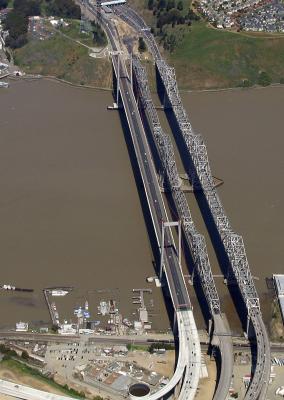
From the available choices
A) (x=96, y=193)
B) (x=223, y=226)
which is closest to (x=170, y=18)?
(x=96, y=193)

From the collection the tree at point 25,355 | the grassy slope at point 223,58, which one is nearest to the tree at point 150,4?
the grassy slope at point 223,58

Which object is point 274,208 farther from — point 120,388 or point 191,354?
point 120,388

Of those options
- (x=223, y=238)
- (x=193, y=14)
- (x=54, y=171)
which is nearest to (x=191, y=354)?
(x=223, y=238)

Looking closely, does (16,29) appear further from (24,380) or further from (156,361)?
(24,380)

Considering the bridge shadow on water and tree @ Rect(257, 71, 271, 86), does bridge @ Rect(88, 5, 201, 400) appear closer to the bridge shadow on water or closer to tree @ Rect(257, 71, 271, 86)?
the bridge shadow on water

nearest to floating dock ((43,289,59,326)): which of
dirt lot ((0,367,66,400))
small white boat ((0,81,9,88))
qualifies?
dirt lot ((0,367,66,400))
